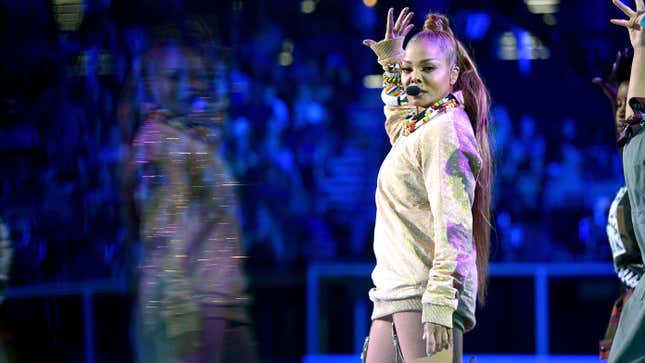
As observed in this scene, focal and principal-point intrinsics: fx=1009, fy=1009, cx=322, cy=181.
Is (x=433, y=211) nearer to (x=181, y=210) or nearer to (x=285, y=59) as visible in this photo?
(x=181, y=210)

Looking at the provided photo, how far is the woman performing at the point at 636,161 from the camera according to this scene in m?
2.35

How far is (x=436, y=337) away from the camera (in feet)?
7.24

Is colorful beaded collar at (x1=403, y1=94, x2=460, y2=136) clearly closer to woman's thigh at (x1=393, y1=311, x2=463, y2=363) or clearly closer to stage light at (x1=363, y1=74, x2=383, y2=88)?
woman's thigh at (x1=393, y1=311, x2=463, y2=363)

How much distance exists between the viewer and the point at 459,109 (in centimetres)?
238

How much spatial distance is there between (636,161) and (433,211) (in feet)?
1.66

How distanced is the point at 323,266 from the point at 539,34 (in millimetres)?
2125

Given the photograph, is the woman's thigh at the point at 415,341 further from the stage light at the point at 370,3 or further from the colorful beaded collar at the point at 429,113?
the stage light at the point at 370,3

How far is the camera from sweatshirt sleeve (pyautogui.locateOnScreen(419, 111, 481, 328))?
219cm

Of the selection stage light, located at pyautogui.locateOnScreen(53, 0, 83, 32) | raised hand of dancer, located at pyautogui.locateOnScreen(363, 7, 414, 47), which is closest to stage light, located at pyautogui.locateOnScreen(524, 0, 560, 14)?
stage light, located at pyautogui.locateOnScreen(53, 0, 83, 32)

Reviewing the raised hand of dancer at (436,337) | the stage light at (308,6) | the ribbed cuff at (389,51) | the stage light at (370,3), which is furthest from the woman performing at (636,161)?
the stage light at (308,6)

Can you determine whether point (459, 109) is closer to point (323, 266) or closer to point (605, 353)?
point (605, 353)

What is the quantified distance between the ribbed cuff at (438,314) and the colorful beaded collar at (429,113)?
434 millimetres

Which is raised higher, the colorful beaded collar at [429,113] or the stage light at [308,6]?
the stage light at [308,6]

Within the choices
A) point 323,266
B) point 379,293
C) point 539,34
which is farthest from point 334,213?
point 379,293
